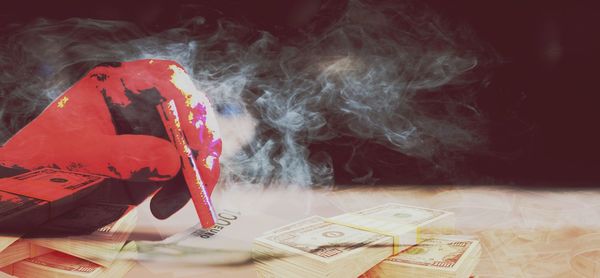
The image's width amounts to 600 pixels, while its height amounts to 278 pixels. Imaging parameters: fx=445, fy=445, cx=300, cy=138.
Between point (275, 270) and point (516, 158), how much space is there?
1.03 meters

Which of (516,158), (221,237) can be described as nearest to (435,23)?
(516,158)

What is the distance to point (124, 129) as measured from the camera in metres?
1.50

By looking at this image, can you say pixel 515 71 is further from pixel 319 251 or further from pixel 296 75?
pixel 319 251

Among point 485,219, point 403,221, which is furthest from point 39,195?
point 485,219

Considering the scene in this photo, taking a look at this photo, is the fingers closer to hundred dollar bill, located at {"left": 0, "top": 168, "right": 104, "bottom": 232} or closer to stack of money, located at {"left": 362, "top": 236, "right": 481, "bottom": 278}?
hundred dollar bill, located at {"left": 0, "top": 168, "right": 104, "bottom": 232}

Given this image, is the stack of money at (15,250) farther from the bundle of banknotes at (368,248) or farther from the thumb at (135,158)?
the bundle of banknotes at (368,248)

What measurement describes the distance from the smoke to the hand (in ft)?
0.17

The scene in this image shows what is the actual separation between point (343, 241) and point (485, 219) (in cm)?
64

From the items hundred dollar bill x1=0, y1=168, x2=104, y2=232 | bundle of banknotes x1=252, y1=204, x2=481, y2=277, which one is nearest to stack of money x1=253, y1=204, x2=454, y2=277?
bundle of banknotes x1=252, y1=204, x2=481, y2=277

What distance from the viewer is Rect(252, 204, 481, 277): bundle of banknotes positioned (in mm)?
1351

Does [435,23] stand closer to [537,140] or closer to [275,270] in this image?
[537,140]

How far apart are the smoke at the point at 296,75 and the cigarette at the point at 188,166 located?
110mm

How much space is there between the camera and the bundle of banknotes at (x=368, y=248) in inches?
53.2

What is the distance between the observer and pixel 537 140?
1.73m
